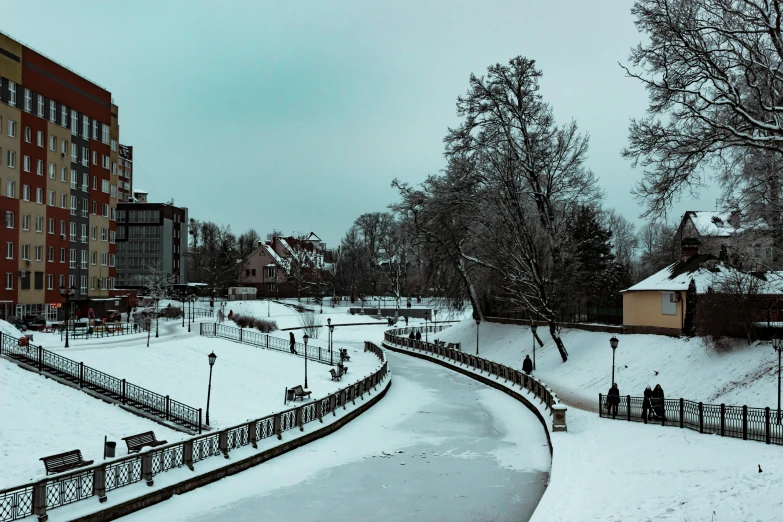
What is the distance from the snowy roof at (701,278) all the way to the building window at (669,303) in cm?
28

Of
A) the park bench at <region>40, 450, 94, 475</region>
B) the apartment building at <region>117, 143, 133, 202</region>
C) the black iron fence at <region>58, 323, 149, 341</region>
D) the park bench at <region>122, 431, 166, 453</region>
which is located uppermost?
the apartment building at <region>117, 143, 133, 202</region>

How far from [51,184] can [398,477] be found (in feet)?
149

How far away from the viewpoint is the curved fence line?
23031 millimetres

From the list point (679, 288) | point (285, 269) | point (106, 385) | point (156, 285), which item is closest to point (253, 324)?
point (156, 285)

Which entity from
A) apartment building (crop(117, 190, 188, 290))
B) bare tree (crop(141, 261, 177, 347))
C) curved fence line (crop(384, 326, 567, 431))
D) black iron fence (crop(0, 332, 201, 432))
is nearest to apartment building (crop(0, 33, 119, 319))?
bare tree (crop(141, 261, 177, 347))

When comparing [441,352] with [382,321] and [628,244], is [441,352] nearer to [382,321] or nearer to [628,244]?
[382,321]

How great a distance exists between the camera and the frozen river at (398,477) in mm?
15672

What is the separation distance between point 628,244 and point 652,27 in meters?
88.1

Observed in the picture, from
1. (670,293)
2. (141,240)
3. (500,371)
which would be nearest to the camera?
(670,293)

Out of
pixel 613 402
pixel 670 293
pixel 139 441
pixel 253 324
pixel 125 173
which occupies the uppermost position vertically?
pixel 125 173

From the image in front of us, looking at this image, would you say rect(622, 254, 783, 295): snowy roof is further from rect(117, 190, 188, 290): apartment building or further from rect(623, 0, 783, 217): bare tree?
rect(117, 190, 188, 290): apartment building

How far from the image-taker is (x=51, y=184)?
2089 inches

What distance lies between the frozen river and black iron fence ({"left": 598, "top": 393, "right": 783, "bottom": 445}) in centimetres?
354

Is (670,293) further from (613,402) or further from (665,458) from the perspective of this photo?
(665,458)
